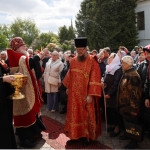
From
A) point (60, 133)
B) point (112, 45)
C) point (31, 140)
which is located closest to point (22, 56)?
point (31, 140)

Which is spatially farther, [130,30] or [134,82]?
[130,30]

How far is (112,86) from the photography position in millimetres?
3928

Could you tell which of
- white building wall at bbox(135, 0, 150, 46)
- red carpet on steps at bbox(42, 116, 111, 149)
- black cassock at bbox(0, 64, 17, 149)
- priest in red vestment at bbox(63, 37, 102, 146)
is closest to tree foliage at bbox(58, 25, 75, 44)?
white building wall at bbox(135, 0, 150, 46)

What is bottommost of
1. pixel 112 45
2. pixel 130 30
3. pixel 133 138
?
pixel 133 138

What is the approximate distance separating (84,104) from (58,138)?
3.97 feet

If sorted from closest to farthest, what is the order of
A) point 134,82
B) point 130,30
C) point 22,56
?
point 134,82 → point 22,56 → point 130,30

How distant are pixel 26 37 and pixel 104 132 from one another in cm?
5803


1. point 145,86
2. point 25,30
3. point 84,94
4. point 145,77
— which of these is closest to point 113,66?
point 145,77

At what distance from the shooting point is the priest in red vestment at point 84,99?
Result: 3.48 meters

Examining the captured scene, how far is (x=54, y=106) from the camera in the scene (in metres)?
5.87

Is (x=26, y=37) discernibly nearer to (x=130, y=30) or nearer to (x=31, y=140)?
(x=130, y=30)

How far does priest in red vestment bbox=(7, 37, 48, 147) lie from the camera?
3572 millimetres

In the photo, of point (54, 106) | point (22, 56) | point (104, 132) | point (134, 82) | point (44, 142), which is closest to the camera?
point (134, 82)

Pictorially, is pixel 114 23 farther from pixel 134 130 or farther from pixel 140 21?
pixel 134 130
